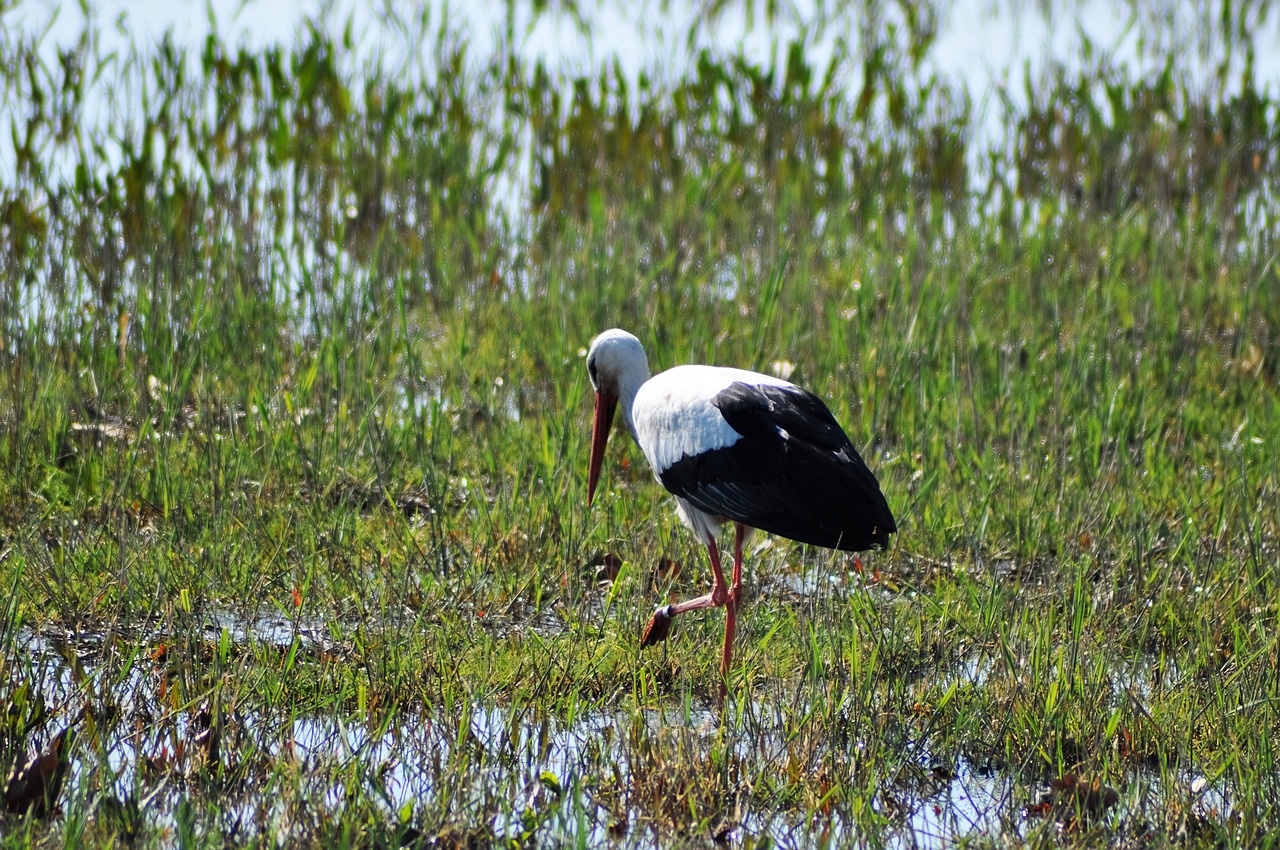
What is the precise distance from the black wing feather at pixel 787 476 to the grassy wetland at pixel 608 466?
0.26m

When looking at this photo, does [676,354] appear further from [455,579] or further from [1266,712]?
[1266,712]

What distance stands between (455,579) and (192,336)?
1818mm

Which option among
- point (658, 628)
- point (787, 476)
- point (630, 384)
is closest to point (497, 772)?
point (658, 628)

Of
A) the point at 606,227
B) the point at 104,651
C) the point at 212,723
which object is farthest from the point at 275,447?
the point at 606,227

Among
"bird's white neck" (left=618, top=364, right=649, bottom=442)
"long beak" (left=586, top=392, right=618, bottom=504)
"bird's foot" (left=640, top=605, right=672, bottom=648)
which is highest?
"bird's white neck" (left=618, top=364, right=649, bottom=442)

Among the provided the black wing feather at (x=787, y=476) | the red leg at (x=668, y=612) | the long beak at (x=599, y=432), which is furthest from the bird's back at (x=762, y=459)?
the long beak at (x=599, y=432)

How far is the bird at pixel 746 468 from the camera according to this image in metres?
3.64

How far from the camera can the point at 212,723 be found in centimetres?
314

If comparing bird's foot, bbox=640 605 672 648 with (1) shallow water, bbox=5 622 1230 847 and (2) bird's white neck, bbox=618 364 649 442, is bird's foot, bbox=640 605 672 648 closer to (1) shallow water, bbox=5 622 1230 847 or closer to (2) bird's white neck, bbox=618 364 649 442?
(1) shallow water, bbox=5 622 1230 847

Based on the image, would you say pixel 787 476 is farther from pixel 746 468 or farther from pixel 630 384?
pixel 630 384

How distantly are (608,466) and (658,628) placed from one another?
135 centimetres

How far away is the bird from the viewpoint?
3645 millimetres

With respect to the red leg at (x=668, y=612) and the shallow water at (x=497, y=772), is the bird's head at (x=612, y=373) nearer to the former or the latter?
the red leg at (x=668, y=612)

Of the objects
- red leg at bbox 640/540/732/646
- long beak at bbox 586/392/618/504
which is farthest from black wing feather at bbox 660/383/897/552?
long beak at bbox 586/392/618/504
